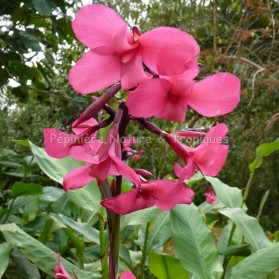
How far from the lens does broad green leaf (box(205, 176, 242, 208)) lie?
1.46 meters

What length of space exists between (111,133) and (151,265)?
1.91 ft

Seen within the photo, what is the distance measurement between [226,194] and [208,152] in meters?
0.94

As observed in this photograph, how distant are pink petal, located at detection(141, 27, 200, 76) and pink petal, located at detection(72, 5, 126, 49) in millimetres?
40

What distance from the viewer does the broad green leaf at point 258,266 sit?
1.03 meters

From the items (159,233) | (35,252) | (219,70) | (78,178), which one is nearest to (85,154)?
(78,178)

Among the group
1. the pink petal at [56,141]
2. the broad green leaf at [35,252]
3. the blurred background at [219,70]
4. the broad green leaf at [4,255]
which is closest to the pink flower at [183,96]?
the pink petal at [56,141]

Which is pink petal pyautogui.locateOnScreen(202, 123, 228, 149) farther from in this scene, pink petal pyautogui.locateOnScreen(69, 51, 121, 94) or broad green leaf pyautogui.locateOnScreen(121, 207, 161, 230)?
broad green leaf pyautogui.locateOnScreen(121, 207, 161, 230)

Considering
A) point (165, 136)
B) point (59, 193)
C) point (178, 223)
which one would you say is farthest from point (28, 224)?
point (165, 136)

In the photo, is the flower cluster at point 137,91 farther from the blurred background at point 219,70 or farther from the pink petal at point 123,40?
the blurred background at point 219,70

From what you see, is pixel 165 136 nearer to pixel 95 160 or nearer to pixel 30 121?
pixel 95 160

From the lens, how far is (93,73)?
1.84 feet

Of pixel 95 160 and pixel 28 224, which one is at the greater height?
pixel 95 160

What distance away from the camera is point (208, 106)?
23.0 inches

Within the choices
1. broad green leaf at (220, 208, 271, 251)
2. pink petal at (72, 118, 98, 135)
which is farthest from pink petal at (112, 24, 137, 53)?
broad green leaf at (220, 208, 271, 251)
